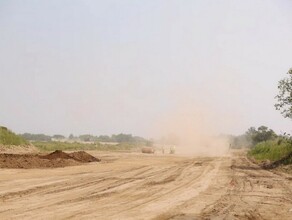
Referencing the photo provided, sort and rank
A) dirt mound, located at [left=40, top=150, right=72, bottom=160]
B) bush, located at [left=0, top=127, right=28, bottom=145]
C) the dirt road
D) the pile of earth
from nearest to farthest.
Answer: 1. the dirt road
2. the pile of earth
3. dirt mound, located at [left=40, top=150, right=72, bottom=160]
4. bush, located at [left=0, top=127, right=28, bottom=145]

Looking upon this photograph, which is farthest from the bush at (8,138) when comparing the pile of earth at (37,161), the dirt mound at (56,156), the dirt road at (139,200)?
the dirt road at (139,200)

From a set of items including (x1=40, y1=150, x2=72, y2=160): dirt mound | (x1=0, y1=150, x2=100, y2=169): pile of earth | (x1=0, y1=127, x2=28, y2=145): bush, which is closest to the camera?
(x1=0, y1=150, x2=100, y2=169): pile of earth

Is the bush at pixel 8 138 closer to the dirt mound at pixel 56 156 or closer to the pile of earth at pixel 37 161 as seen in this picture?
the dirt mound at pixel 56 156

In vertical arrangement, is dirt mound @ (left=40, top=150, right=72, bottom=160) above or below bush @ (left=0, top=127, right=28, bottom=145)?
below

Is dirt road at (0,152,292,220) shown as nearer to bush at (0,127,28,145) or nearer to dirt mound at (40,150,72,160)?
dirt mound at (40,150,72,160)

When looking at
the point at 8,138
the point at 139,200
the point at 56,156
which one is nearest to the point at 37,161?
the point at 56,156

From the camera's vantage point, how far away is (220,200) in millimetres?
13992

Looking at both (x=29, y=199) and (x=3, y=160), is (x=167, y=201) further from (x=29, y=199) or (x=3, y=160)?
(x=3, y=160)

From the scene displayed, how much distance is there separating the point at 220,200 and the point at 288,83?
80.3ft

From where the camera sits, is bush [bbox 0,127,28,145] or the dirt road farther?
bush [bbox 0,127,28,145]

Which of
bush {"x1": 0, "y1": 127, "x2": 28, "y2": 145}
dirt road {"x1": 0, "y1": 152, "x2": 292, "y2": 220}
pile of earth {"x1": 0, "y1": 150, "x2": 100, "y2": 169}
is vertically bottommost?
dirt road {"x1": 0, "y1": 152, "x2": 292, "y2": 220}

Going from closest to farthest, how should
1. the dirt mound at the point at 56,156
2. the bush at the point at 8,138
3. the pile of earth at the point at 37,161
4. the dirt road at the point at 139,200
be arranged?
the dirt road at the point at 139,200
the pile of earth at the point at 37,161
the dirt mound at the point at 56,156
the bush at the point at 8,138

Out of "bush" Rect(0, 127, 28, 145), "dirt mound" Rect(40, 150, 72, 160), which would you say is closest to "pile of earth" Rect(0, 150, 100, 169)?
"dirt mound" Rect(40, 150, 72, 160)

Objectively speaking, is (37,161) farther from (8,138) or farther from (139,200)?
(8,138)
